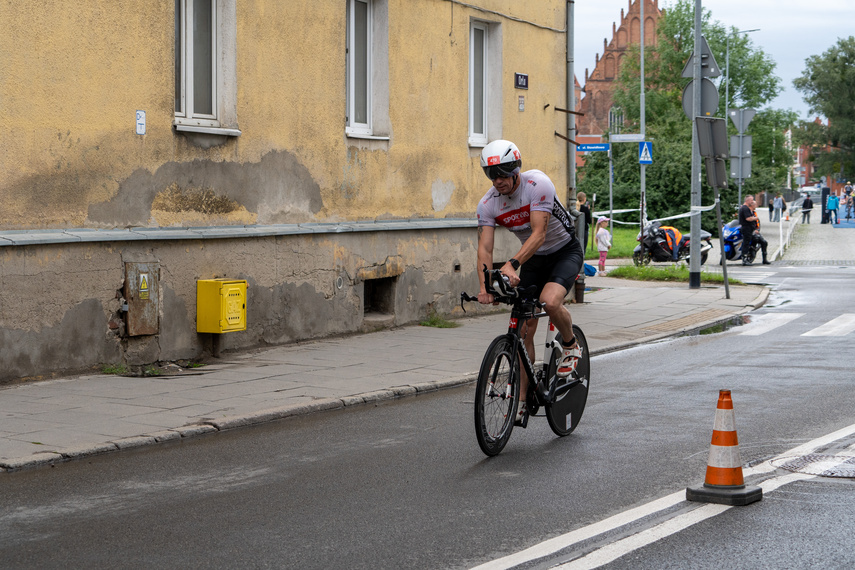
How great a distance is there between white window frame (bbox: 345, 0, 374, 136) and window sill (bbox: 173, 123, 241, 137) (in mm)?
2197

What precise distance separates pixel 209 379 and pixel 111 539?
511 centimetres

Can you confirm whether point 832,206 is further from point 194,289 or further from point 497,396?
point 497,396

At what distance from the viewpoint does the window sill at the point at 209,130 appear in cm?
1122

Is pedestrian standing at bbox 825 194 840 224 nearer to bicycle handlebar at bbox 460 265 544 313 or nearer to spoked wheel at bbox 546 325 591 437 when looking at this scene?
spoked wheel at bbox 546 325 591 437

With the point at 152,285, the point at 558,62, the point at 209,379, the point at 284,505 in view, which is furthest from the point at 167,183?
the point at 558,62

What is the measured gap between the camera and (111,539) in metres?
5.10

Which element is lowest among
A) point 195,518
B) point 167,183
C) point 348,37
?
point 195,518

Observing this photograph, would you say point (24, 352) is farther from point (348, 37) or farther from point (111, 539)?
point (348, 37)

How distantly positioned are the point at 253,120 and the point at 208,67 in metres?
0.75

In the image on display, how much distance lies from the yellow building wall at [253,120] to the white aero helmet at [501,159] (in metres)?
4.70

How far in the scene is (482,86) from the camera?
1703 cm

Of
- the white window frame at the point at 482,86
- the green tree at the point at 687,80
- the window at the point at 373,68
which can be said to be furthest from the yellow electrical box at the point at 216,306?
the green tree at the point at 687,80

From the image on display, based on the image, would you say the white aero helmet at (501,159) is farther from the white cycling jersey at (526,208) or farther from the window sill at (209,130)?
the window sill at (209,130)

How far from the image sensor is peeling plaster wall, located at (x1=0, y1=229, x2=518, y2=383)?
9.65 metres
